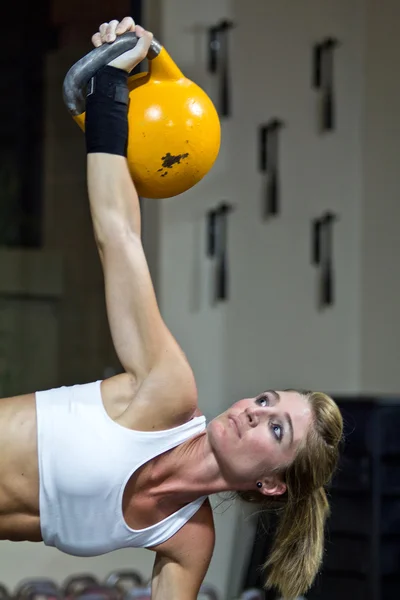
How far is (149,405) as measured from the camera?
2088 millimetres

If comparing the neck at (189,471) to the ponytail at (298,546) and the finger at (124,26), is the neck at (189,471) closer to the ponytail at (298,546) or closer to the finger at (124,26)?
the ponytail at (298,546)

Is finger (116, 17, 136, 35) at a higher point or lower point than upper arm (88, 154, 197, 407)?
higher

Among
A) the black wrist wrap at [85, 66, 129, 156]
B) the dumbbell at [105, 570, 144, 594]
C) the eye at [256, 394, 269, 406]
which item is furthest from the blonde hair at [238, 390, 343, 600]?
the dumbbell at [105, 570, 144, 594]

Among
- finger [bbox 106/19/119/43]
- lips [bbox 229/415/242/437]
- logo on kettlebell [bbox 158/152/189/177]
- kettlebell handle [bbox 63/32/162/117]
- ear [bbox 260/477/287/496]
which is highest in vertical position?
finger [bbox 106/19/119/43]

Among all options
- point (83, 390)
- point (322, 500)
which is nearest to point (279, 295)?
point (322, 500)

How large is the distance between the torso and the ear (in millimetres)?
263

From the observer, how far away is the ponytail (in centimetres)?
241

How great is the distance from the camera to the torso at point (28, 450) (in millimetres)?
2072

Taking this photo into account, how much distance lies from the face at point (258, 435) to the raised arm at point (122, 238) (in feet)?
0.55

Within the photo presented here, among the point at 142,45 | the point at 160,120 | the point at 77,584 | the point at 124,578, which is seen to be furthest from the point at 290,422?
the point at 124,578

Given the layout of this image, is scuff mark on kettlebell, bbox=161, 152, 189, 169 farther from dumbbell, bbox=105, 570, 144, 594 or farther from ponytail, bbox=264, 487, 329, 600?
dumbbell, bbox=105, 570, 144, 594

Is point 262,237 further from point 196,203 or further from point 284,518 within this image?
point 284,518

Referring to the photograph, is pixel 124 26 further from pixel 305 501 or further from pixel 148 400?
pixel 305 501

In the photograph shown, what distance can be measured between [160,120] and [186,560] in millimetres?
938
